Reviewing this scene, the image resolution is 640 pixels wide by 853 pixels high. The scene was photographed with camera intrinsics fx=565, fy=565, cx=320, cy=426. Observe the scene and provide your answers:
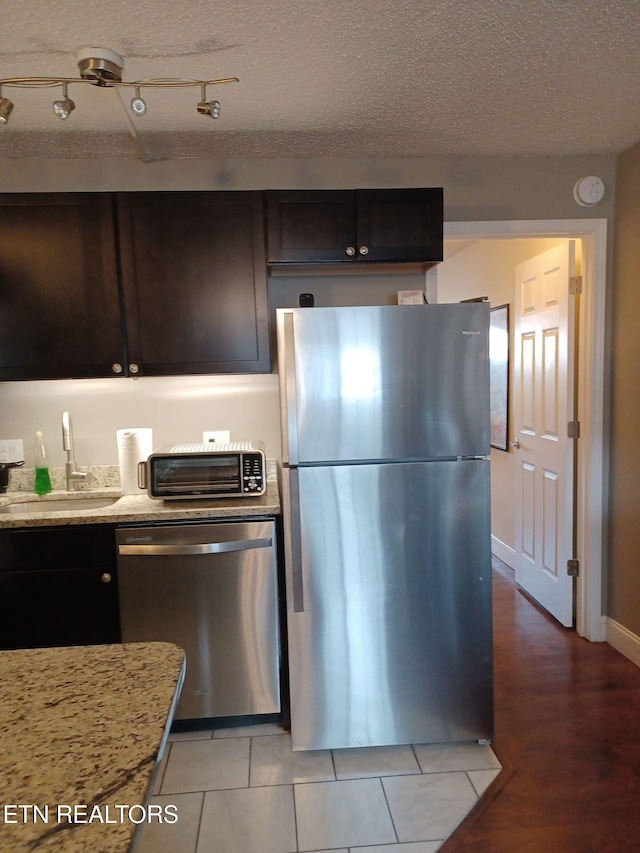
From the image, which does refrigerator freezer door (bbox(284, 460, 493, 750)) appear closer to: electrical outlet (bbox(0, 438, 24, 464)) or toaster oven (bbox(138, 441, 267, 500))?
toaster oven (bbox(138, 441, 267, 500))

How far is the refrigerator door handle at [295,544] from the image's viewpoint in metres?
2.06

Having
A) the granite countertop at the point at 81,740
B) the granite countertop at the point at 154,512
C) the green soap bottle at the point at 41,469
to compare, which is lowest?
the granite countertop at the point at 154,512

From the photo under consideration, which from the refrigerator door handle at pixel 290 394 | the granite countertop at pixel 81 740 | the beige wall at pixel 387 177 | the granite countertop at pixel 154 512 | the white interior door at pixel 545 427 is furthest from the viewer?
the white interior door at pixel 545 427

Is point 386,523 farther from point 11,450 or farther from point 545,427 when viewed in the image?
point 11,450

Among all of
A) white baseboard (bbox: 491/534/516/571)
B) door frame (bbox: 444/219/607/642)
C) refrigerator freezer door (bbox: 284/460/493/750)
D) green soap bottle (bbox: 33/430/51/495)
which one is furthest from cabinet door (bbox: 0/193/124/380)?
white baseboard (bbox: 491/534/516/571)

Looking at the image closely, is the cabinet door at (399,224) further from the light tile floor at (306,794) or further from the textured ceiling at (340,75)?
the light tile floor at (306,794)

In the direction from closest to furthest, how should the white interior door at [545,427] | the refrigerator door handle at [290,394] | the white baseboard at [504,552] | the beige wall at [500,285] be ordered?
1. the refrigerator door handle at [290,394]
2. the white interior door at [545,427]
3. the beige wall at [500,285]
4. the white baseboard at [504,552]

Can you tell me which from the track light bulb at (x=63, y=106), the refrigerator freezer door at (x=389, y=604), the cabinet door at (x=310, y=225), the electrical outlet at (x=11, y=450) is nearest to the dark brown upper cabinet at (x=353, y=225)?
the cabinet door at (x=310, y=225)

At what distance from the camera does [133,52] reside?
5.94 feet

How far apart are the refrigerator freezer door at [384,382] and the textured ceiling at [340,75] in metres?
0.80

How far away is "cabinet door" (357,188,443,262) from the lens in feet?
7.98

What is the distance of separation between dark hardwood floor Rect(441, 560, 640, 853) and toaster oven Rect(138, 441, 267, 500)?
4.57 feet

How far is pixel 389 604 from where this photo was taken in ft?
7.00

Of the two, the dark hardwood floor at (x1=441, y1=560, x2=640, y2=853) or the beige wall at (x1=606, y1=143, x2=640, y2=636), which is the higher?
the beige wall at (x1=606, y1=143, x2=640, y2=636)
